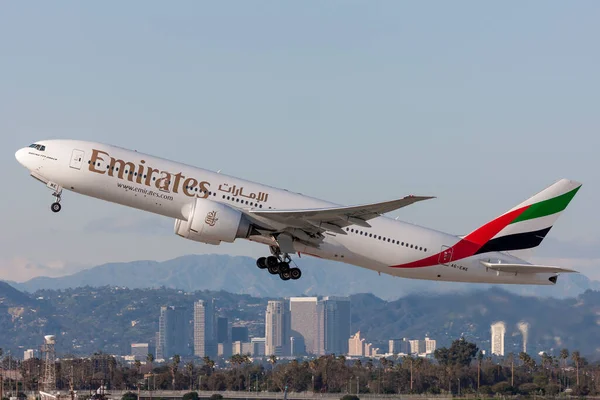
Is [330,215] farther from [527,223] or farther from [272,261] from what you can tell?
[527,223]

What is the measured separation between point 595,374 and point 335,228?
6991cm

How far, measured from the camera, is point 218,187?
4434 centimetres

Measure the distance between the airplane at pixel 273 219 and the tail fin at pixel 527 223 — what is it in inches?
3.2

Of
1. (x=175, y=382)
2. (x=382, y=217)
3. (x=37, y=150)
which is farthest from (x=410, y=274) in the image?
(x=175, y=382)

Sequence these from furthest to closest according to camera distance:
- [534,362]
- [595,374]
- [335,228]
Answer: [534,362] < [595,374] < [335,228]

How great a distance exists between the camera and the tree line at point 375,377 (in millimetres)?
103188

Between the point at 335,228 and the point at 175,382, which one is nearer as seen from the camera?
the point at 335,228

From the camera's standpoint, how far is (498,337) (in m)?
131

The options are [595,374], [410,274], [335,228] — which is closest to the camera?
[335,228]

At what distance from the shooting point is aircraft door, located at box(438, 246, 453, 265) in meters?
47.2

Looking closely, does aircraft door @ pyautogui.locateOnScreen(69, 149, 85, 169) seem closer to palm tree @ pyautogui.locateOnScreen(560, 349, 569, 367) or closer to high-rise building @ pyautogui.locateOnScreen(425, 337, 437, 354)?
palm tree @ pyautogui.locateOnScreen(560, 349, 569, 367)

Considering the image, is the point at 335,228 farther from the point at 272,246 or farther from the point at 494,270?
the point at 494,270

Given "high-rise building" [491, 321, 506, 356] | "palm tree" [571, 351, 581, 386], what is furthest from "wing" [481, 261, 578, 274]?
"high-rise building" [491, 321, 506, 356]

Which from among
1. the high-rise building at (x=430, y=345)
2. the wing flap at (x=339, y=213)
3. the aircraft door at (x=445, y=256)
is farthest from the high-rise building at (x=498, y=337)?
the wing flap at (x=339, y=213)
